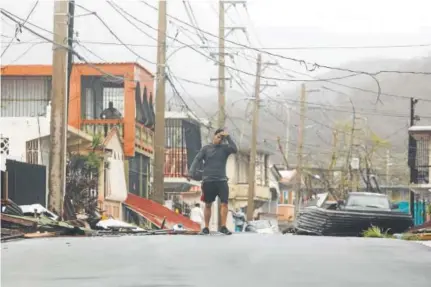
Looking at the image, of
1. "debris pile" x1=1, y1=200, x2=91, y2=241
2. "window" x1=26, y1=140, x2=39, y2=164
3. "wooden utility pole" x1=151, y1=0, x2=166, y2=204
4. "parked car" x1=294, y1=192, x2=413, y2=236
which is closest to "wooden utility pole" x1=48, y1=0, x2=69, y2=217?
"debris pile" x1=1, y1=200, x2=91, y2=241

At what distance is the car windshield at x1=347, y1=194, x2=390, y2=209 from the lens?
2544cm

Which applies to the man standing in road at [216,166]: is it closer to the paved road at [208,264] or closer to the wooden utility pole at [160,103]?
the paved road at [208,264]

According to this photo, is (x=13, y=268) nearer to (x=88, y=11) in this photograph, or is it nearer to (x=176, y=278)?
(x=176, y=278)

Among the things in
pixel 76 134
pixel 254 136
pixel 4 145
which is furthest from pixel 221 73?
pixel 4 145

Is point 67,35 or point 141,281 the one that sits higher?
point 67,35

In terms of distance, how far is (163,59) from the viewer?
2994 cm

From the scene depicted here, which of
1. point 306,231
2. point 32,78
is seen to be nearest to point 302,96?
point 32,78

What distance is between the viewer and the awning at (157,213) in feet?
102

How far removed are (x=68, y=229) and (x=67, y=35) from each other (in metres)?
6.75

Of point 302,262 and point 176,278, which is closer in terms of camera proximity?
point 176,278

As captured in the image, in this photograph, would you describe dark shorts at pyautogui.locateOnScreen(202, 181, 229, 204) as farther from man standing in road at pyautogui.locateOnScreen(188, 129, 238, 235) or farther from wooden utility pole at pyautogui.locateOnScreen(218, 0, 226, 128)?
wooden utility pole at pyautogui.locateOnScreen(218, 0, 226, 128)

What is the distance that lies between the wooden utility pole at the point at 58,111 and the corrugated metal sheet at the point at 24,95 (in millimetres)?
13830

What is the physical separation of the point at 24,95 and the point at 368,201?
46.4 feet

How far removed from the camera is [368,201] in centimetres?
2589
